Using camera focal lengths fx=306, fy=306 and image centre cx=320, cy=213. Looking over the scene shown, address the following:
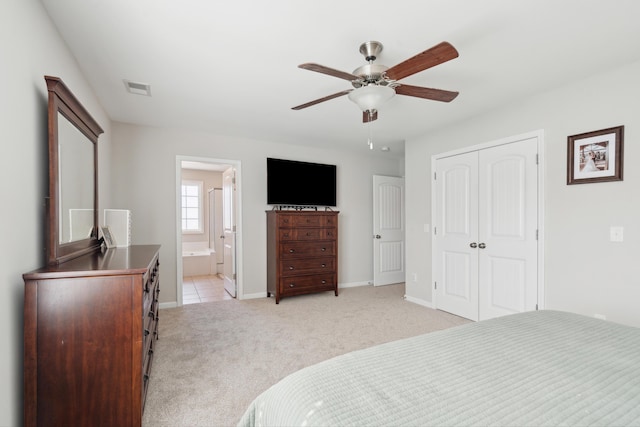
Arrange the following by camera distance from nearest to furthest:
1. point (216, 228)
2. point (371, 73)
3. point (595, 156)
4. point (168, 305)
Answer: point (371, 73) → point (595, 156) → point (168, 305) → point (216, 228)

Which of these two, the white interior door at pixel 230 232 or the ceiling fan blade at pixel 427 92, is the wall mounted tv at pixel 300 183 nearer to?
the white interior door at pixel 230 232

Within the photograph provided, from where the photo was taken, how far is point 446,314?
12.5ft

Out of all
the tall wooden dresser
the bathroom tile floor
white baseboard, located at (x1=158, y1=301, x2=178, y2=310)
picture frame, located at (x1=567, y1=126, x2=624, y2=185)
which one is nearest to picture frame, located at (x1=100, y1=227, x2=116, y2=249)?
the tall wooden dresser

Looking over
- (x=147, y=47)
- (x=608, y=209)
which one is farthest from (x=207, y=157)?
(x=608, y=209)

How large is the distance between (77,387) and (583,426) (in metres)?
1.95

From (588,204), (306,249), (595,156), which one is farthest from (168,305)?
(595,156)

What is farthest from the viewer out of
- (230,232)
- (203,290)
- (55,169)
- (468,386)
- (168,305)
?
(203,290)

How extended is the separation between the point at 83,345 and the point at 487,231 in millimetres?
3612

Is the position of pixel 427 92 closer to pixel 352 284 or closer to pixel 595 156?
pixel 595 156

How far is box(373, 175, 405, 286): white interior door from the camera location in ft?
17.8

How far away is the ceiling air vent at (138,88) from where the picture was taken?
106 inches

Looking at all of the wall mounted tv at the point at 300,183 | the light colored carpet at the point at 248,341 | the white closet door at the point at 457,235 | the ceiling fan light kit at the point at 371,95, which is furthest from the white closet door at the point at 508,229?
the wall mounted tv at the point at 300,183

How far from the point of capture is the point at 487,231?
3424mm

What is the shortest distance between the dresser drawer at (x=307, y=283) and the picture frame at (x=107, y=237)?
218 cm
